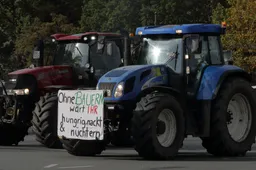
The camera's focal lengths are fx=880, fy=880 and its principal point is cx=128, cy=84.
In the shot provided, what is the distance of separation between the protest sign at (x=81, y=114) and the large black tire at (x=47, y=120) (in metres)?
1.51

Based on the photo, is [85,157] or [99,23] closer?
[85,157]

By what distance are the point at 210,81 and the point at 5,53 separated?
192ft

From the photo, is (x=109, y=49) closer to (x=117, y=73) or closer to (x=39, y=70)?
(x=39, y=70)

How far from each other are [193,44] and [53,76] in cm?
534

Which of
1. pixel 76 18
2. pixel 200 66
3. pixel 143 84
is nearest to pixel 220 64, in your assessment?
pixel 200 66

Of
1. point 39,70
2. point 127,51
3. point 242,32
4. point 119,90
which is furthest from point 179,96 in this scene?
point 242,32

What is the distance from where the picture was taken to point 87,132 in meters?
16.8

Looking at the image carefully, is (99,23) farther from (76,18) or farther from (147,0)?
(76,18)

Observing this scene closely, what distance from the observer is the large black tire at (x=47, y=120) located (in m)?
19.1

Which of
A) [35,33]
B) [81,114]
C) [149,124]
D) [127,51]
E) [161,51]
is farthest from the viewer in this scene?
[35,33]

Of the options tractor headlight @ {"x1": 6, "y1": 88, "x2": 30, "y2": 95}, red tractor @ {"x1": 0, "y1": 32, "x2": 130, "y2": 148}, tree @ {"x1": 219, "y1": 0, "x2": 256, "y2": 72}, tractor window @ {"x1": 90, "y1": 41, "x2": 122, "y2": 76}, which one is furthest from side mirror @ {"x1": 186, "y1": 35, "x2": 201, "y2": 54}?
tree @ {"x1": 219, "y1": 0, "x2": 256, "y2": 72}

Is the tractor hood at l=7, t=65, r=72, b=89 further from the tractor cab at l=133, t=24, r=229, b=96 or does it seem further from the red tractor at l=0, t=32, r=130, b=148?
the tractor cab at l=133, t=24, r=229, b=96

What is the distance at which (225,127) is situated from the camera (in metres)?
17.2

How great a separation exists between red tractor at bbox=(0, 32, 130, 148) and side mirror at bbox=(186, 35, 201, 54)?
3.00 m
